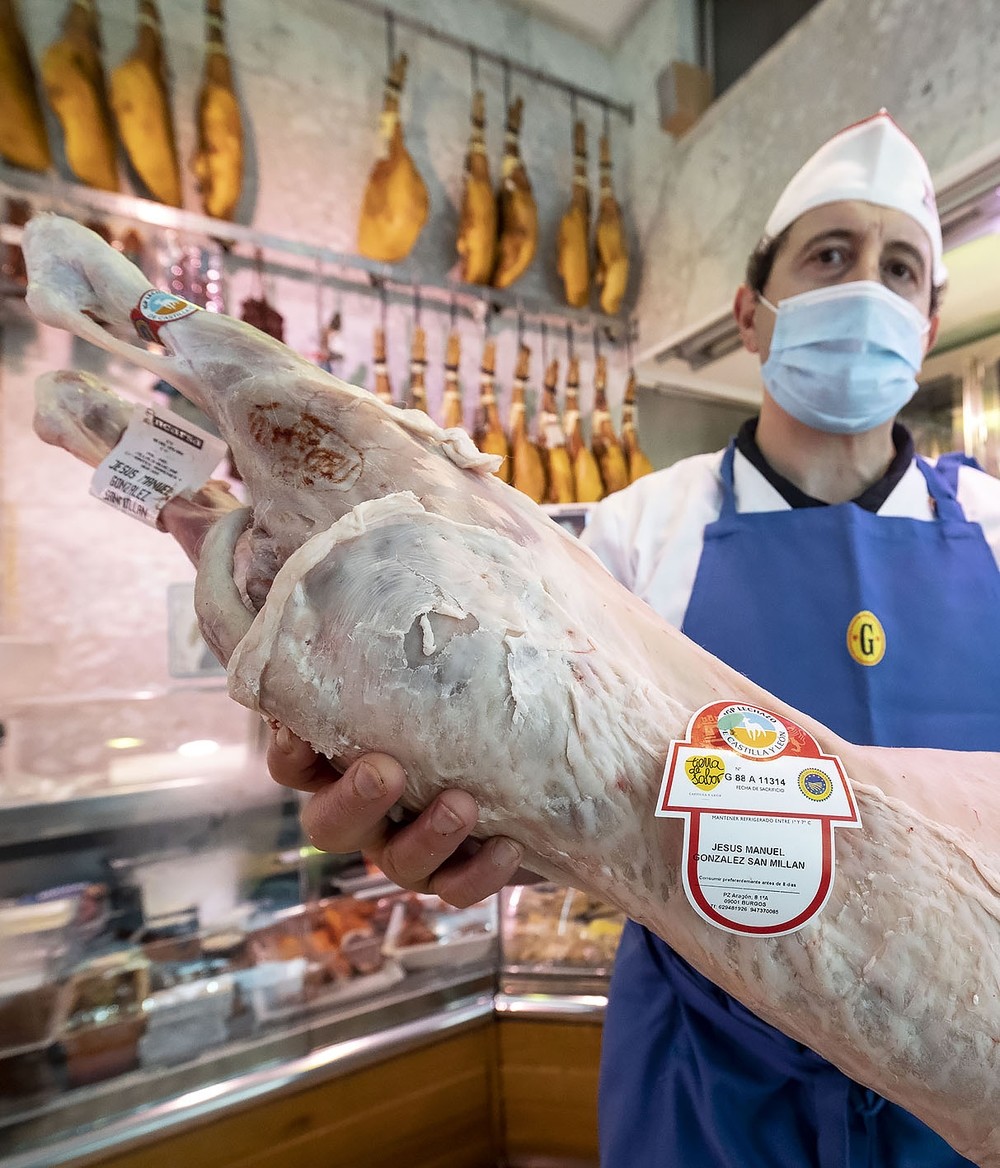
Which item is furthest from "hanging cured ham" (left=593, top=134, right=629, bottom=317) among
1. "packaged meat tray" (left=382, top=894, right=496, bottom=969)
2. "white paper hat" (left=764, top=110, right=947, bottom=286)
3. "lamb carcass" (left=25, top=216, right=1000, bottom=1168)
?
"lamb carcass" (left=25, top=216, right=1000, bottom=1168)

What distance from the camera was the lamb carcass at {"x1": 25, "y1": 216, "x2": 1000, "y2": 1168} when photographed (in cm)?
59

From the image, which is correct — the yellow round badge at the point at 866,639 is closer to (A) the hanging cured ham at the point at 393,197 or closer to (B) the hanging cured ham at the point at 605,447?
(B) the hanging cured ham at the point at 605,447

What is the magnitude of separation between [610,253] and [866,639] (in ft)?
9.57

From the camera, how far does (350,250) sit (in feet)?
10.1

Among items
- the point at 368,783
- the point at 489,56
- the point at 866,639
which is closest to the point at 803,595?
the point at 866,639

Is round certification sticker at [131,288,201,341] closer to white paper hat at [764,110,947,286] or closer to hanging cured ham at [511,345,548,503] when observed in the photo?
white paper hat at [764,110,947,286]

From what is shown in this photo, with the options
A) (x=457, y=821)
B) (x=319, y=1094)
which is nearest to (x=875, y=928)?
(x=457, y=821)

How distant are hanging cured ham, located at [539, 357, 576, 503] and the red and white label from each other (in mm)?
2501

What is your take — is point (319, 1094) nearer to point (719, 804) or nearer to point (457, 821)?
point (457, 821)

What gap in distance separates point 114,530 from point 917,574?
272 cm

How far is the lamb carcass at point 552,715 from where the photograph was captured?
0.59 m

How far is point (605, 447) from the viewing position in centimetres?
322

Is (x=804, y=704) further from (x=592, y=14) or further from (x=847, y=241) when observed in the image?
(x=592, y=14)

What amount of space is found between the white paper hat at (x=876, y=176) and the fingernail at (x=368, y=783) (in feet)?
4.69
